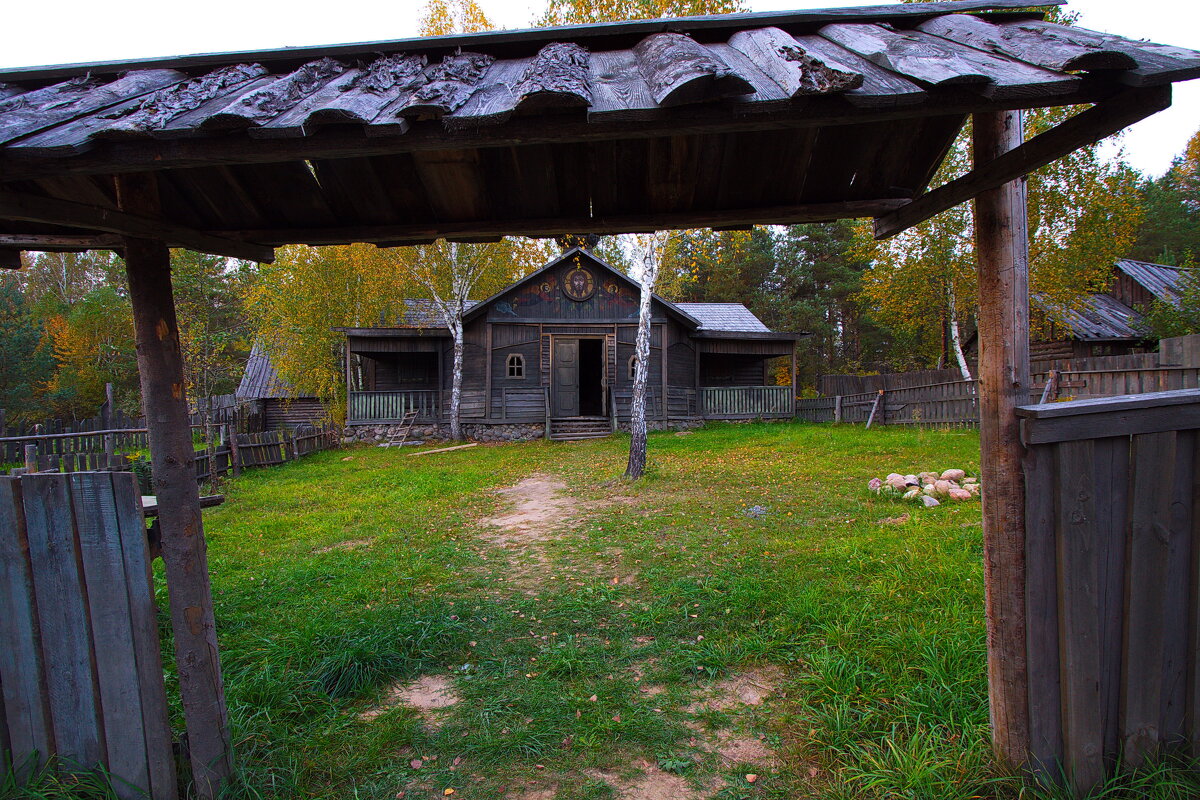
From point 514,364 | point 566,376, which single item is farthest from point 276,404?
point 566,376

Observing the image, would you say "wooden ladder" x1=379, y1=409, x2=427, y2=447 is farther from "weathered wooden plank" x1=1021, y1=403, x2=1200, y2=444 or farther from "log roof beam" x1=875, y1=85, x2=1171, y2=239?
"weathered wooden plank" x1=1021, y1=403, x2=1200, y2=444

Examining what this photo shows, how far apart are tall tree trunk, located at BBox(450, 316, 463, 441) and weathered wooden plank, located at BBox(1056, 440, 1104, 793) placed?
18.9 metres

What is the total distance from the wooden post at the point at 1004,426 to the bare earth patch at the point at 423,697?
2834 mm

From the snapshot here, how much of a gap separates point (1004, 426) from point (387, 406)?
20131 mm

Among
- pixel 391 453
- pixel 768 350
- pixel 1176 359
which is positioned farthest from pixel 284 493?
pixel 768 350

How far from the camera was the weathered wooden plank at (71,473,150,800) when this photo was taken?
2.34 metres

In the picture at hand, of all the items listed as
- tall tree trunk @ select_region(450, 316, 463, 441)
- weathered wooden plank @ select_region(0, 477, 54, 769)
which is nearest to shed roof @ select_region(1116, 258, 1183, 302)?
tall tree trunk @ select_region(450, 316, 463, 441)

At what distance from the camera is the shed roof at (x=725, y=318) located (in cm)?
2398

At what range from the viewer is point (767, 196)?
3504 millimetres

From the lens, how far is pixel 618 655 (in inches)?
152

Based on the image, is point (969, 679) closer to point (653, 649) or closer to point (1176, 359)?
point (653, 649)

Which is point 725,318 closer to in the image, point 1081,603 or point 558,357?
point 558,357

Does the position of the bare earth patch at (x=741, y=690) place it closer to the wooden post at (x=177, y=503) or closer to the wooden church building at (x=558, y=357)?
the wooden post at (x=177, y=503)

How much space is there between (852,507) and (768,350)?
15.3 m
